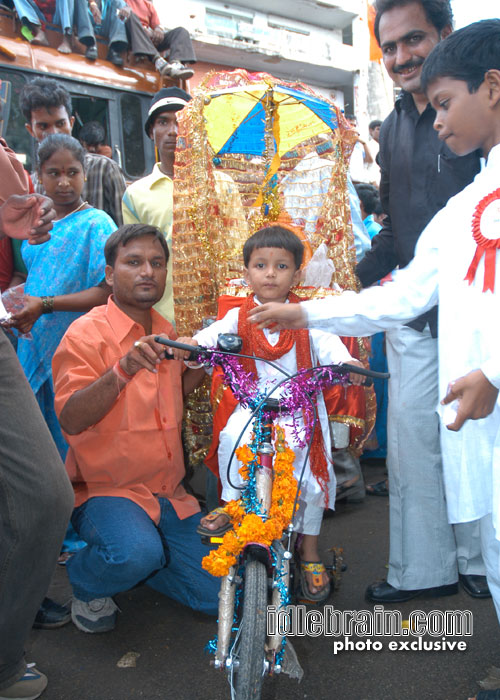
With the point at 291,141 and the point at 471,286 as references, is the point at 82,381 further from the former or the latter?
the point at 291,141

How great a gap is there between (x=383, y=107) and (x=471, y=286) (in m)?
17.1

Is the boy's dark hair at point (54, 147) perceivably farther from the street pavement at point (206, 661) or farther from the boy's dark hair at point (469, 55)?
the street pavement at point (206, 661)

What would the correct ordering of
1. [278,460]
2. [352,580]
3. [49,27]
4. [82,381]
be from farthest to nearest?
[49,27]
[352,580]
[82,381]
[278,460]

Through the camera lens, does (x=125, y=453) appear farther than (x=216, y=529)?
Yes

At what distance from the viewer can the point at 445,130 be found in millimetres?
1780

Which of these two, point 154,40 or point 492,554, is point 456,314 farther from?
point 154,40

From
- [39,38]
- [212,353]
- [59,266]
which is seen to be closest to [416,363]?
[212,353]

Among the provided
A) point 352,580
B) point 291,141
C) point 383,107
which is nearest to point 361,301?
point 352,580

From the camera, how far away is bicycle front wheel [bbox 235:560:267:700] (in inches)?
64.2

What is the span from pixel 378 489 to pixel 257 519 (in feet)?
7.57

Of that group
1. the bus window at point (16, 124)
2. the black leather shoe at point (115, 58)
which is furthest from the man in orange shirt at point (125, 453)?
the black leather shoe at point (115, 58)

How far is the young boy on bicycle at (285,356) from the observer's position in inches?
95.9

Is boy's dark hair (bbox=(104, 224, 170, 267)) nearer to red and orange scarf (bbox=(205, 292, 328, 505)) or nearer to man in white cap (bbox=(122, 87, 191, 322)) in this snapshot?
red and orange scarf (bbox=(205, 292, 328, 505))

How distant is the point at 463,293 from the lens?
1.73m
